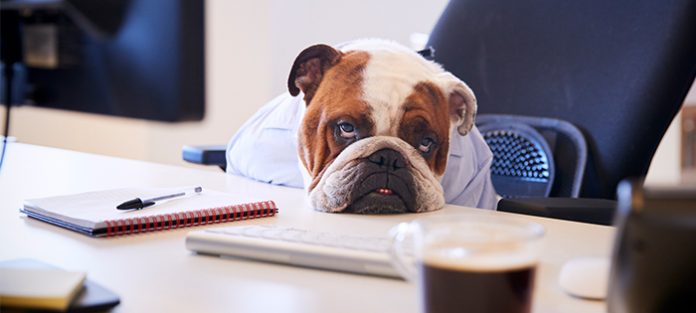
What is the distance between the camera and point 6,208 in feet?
3.65

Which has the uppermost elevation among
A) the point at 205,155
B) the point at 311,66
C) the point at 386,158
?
the point at 311,66

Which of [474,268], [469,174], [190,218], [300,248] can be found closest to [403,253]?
[474,268]

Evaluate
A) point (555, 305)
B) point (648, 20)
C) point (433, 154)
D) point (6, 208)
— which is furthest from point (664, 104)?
point (6, 208)

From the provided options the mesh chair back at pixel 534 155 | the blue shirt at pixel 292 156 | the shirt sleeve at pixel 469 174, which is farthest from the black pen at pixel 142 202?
the mesh chair back at pixel 534 155

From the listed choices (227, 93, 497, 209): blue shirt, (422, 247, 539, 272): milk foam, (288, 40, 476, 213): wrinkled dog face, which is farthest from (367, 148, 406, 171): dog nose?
(422, 247, 539, 272): milk foam

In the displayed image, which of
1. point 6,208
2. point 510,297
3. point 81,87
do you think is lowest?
point 6,208

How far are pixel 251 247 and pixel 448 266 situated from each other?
303 millimetres

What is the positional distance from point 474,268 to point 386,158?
1.74ft

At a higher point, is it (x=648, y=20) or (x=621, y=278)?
(x=648, y=20)

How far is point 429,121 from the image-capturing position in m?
1.15

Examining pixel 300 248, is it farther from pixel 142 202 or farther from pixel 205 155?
pixel 205 155

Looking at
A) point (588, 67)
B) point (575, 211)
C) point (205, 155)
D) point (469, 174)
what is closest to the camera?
point (575, 211)

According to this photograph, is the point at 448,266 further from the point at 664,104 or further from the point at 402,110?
the point at 664,104

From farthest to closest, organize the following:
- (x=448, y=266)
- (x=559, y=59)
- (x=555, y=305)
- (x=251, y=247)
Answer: (x=559, y=59) < (x=251, y=247) < (x=555, y=305) < (x=448, y=266)
